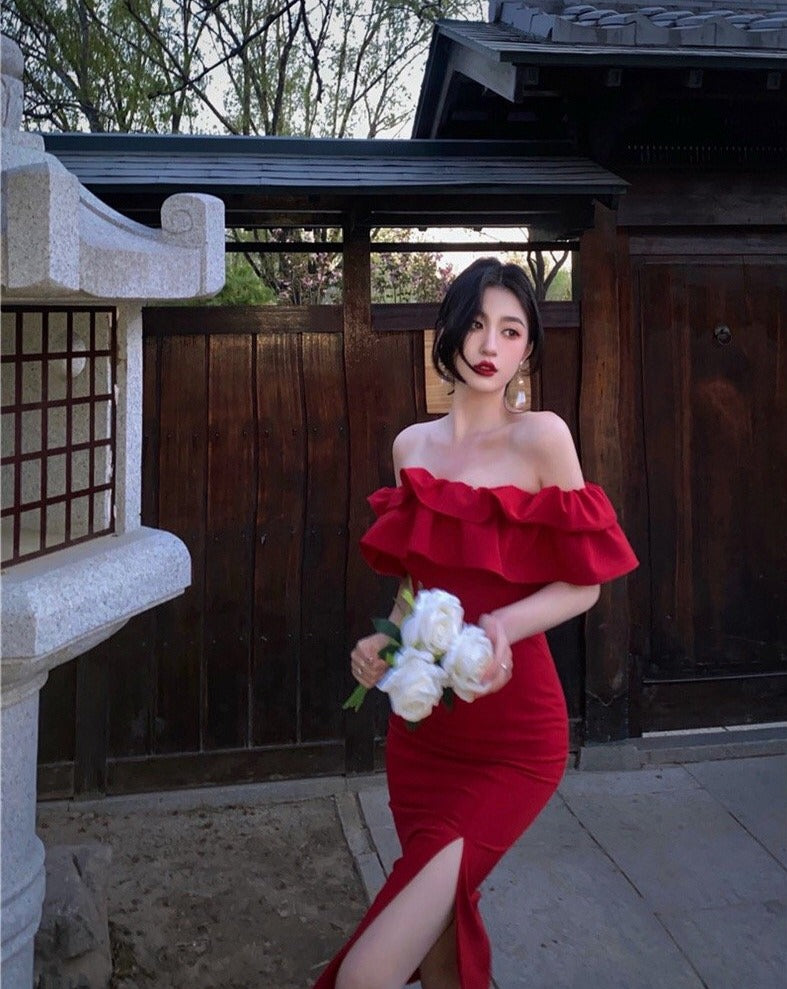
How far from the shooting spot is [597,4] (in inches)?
227

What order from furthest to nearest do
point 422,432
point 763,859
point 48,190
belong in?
point 763,859 < point 422,432 < point 48,190

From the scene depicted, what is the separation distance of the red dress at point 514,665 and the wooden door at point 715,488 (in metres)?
3.06

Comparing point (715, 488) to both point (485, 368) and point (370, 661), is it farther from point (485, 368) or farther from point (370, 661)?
point (370, 661)

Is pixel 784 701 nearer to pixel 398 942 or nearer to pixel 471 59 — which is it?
pixel 471 59

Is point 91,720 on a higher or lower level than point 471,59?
lower

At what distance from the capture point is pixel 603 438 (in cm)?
532

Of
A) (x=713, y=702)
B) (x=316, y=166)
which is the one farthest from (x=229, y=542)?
(x=713, y=702)

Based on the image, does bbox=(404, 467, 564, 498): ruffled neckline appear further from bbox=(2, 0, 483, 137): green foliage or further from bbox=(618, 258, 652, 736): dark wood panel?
bbox=(2, 0, 483, 137): green foliage

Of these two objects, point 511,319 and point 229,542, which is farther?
point 229,542

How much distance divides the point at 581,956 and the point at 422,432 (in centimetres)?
204

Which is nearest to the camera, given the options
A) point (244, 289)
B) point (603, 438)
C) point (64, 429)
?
point (64, 429)

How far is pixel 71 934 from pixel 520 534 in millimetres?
2080

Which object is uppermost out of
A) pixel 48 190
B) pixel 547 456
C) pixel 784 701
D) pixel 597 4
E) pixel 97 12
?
pixel 97 12

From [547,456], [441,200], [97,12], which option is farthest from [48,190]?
[97,12]
